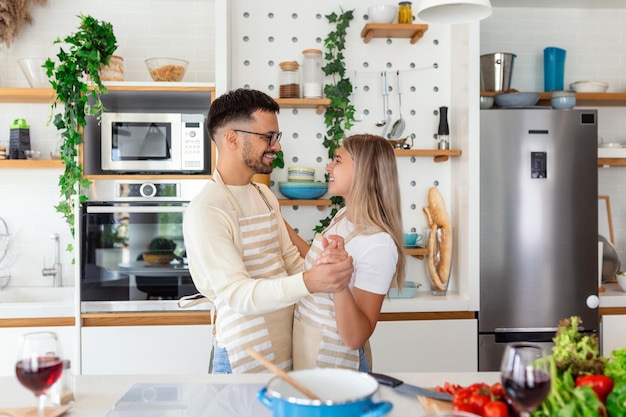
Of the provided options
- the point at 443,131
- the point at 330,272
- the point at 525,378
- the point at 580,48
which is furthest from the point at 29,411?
the point at 580,48

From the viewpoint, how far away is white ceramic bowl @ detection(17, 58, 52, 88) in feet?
11.2

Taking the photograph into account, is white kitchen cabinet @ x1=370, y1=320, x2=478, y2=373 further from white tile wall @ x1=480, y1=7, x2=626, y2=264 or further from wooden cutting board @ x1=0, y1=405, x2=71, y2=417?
wooden cutting board @ x1=0, y1=405, x2=71, y2=417

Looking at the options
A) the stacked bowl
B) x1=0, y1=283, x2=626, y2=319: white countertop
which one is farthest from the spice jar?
x1=0, y1=283, x2=626, y2=319: white countertop

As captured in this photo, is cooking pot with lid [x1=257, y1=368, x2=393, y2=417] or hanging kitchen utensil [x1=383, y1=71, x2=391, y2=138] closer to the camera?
cooking pot with lid [x1=257, y1=368, x2=393, y2=417]

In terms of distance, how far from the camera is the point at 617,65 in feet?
13.4

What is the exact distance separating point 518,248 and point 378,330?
896 mm

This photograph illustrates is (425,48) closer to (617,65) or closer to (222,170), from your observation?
(617,65)

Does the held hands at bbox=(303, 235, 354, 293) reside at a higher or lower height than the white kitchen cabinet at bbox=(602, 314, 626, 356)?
higher

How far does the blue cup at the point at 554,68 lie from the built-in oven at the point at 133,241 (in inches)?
90.4

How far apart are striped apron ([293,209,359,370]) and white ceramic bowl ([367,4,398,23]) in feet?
6.59

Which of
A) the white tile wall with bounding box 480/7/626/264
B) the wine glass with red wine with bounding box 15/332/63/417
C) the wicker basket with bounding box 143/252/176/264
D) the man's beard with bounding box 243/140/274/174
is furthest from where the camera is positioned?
the white tile wall with bounding box 480/7/626/264

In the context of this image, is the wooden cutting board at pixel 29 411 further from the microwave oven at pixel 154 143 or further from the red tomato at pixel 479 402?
the microwave oven at pixel 154 143

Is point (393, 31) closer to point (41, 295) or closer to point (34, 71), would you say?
point (34, 71)

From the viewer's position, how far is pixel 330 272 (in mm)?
1683
